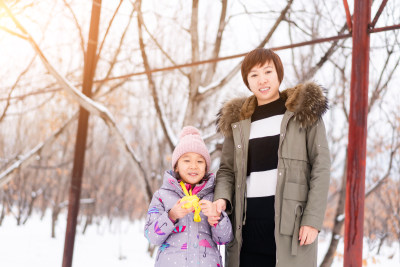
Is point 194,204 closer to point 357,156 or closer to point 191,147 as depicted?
point 191,147

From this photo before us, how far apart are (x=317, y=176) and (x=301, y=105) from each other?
1.09ft

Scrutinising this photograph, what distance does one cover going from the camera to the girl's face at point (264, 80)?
70.8 inches

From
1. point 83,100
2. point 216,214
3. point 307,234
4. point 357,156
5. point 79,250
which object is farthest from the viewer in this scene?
point 79,250

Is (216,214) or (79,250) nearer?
(216,214)

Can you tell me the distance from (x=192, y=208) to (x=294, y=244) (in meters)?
0.47

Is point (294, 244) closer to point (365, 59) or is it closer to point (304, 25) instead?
point (365, 59)

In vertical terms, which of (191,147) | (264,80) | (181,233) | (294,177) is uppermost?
(264,80)

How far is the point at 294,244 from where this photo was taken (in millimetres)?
1570

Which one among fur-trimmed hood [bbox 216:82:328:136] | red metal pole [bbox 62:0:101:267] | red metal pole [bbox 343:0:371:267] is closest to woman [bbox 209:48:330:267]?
fur-trimmed hood [bbox 216:82:328:136]

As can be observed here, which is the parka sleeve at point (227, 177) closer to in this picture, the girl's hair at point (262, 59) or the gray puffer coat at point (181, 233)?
the gray puffer coat at point (181, 233)

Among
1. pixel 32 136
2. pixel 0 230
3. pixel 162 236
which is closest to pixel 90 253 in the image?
pixel 0 230

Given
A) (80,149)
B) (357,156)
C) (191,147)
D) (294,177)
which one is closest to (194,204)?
(191,147)

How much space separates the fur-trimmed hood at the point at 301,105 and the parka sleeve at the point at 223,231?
1.57 feet

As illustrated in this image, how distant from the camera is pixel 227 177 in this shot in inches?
74.5
